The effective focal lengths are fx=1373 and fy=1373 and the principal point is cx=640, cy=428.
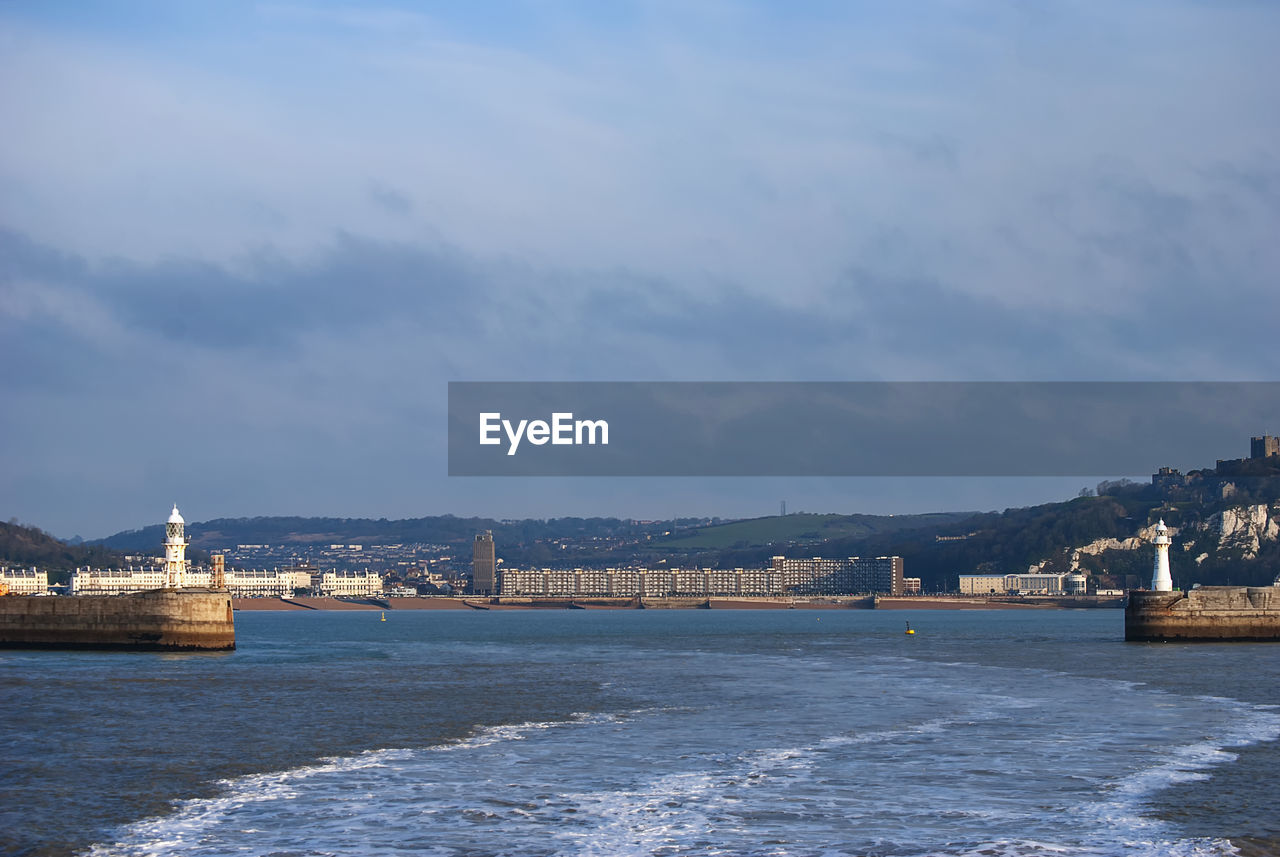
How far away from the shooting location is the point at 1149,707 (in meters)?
44.4

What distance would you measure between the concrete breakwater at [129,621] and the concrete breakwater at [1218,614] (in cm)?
5525

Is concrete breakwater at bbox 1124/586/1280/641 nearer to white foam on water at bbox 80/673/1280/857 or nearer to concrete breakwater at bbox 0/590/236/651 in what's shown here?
white foam on water at bbox 80/673/1280/857

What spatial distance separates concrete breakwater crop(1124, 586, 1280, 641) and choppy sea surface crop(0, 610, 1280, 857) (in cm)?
2526

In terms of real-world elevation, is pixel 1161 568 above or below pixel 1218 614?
above

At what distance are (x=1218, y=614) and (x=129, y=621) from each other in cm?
6220

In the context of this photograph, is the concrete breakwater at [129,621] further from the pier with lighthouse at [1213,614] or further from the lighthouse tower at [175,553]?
the pier with lighthouse at [1213,614]

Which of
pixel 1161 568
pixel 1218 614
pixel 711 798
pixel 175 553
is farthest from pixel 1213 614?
pixel 711 798

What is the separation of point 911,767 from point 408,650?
65.1 m

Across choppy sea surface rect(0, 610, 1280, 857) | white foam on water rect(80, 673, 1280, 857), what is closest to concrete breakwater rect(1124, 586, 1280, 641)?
choppy sea surface rect(0, 610, 1280, 857)

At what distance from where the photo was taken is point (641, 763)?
31.5 m

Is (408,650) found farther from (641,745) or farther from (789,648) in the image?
(641,745)

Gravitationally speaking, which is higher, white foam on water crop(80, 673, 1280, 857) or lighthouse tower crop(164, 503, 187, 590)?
lighthouse tower crop(164, 503, 187, 590)

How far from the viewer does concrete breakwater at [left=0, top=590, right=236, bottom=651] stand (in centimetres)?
7019

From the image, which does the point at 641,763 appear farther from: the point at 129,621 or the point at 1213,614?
the point at 1213,614
